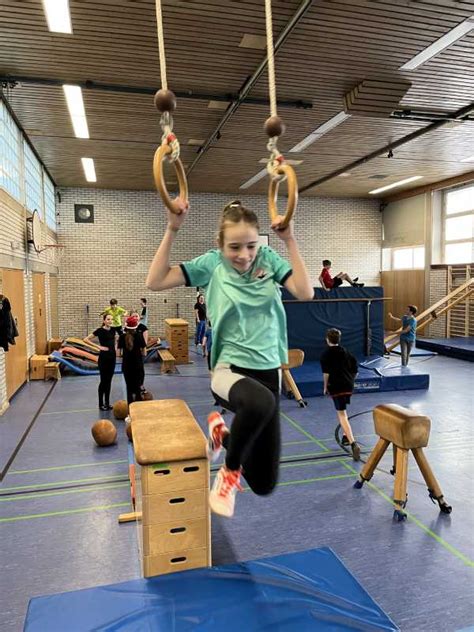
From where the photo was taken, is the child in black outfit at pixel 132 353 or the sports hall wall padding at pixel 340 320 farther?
the sports hall wall padding at pixel 340 320

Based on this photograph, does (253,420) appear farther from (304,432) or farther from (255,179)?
(255,179)

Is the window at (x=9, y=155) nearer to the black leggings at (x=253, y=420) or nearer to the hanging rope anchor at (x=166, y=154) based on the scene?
the hanging rope anchor at (x=166, y=154)

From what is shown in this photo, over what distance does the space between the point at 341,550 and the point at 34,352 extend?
30.3ft

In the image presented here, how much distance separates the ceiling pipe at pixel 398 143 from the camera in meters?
8.94

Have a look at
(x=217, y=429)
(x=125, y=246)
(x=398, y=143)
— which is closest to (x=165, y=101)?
(x=217, y=429)

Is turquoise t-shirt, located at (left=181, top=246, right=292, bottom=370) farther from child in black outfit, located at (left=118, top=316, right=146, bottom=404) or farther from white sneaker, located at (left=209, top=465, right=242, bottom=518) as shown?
child in black outfit, located at (left=118, top=316, right=146, bottom=404)

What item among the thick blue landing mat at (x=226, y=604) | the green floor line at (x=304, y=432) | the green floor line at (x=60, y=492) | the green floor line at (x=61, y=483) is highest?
the thick blue landing mat at (x=226, y=604)

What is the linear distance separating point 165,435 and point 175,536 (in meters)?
0.69

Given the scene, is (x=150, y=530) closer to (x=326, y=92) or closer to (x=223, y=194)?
(x=326, y=92)

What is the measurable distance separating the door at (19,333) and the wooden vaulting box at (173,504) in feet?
17.7

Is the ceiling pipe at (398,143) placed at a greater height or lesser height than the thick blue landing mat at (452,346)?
greater

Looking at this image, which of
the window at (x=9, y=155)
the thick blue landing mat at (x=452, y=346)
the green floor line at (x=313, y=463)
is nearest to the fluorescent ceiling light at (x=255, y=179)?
the window at (x=9, y=155)

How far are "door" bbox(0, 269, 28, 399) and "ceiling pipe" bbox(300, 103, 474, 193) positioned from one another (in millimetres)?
8558

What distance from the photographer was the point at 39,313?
36.6 feet
